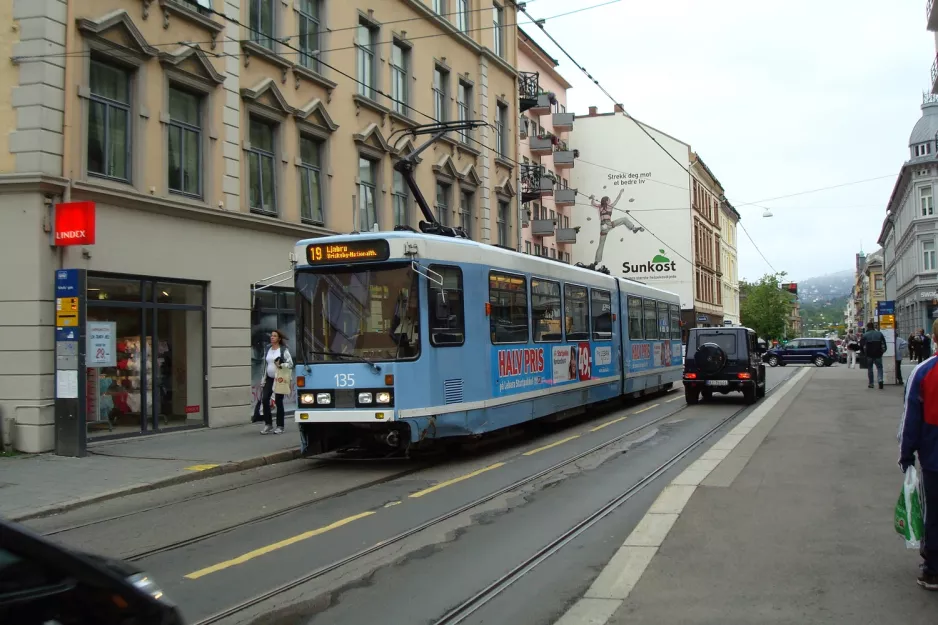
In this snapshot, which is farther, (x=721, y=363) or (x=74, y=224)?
(x=721, y=363)

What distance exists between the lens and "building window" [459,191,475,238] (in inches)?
1080

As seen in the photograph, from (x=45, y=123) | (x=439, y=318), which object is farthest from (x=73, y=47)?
(x=439, y=318)

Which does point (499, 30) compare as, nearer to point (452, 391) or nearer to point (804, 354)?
point (452, 391)

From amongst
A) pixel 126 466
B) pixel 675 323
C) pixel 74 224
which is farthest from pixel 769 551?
pixel 675 323

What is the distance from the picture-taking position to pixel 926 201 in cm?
6166

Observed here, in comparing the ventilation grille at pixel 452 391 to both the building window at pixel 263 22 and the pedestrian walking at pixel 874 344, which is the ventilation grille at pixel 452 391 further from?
the pedestrian walking at pixel 874 344

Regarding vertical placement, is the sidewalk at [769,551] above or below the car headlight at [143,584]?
below

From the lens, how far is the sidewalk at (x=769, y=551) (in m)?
5.11

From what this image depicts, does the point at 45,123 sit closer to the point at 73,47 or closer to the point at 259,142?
the point at 73,47

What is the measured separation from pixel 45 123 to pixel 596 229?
4623cm

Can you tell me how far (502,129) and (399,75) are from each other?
26.1 ft

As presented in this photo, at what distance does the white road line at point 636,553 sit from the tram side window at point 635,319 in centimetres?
1022

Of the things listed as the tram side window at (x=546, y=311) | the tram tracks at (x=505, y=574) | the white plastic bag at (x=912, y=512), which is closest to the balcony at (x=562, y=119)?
the tram side window at (x=546, y=311)

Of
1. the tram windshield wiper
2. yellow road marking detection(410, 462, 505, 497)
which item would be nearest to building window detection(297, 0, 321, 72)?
the tram windshield wiper
